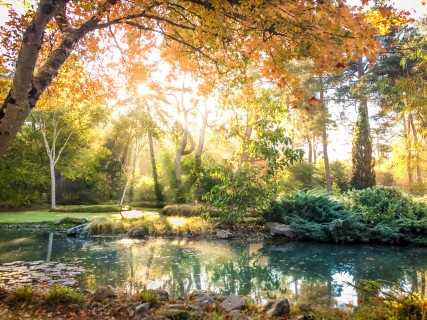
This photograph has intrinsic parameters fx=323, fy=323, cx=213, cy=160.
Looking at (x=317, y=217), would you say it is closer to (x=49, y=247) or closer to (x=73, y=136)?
(x=49, y=247)

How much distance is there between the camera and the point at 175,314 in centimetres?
396

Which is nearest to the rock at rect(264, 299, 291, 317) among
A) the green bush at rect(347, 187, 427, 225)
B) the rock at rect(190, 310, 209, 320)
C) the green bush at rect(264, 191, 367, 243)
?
the rock at rect(190, 310, 209, 320)

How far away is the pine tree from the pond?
9.13m

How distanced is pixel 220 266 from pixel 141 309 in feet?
13.4

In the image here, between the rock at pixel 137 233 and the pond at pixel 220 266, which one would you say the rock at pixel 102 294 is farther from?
the rock at pixel 137 233

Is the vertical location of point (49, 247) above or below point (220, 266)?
above

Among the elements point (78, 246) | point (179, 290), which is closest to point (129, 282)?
point (179, 290)

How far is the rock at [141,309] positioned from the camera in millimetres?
4129

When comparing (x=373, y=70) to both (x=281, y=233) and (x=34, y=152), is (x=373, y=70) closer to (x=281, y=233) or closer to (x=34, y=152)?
(x=281, y=233)

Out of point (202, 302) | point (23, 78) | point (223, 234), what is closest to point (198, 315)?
point (202, 302)

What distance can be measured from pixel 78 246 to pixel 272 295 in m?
7.02

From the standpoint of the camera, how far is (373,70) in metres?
19.6

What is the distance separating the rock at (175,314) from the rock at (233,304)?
2.41 feet

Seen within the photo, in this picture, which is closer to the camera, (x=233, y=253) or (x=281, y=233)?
(x=233, y=253)
